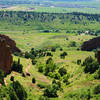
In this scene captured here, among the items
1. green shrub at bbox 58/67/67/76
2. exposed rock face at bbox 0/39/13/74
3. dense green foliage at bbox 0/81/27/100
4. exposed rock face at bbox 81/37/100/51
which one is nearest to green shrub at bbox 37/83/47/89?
exposed rock face at bbox 0/39/13/74

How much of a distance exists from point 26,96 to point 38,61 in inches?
1992

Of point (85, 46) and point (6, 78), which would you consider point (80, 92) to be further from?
point (85, 46)

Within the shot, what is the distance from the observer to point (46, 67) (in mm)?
94312

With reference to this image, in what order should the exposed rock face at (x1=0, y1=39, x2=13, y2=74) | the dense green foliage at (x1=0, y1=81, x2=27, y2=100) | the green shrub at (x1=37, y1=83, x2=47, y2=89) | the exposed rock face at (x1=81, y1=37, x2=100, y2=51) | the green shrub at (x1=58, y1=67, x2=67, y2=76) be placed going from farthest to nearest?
the exposed rock face at (x1=81, y1=37, x2=100, y2=51), the green shrub at (x1=58, y1=67, x2=67, y2=76), the exposed rock face at (x1=0, y1=39, x2=13, y2=74), the green shrub at (x1=37, y1=83, x2=47, y2=89), the dense green foliage at (x1=0, y1=81, x2=27, y2=100)

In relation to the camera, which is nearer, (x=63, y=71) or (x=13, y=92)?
(x=13, y=92)

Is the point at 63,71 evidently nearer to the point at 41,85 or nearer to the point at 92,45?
the point at 41,85

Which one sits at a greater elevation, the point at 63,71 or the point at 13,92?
the point at 13,92

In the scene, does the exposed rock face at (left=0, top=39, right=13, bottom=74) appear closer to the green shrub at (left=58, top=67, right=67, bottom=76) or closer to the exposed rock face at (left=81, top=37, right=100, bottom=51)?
the green shrub at (left=58, top=67, right=67, bottom=76)

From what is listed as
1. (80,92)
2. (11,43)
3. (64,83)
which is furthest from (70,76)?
(11,43)

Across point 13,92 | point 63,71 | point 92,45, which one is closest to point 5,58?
point 13,92

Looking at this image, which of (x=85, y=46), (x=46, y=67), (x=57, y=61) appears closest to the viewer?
(x=46, y=67)

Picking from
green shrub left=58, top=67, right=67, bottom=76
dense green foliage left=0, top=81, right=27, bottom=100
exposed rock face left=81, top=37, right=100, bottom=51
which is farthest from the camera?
exposed rock face left=81, top=37, right=100, bottom=51

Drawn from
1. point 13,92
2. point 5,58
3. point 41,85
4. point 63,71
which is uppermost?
point 5,58

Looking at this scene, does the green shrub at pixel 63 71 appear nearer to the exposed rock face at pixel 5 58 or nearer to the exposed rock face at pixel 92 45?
the exposed rock face at pixel 5 58
